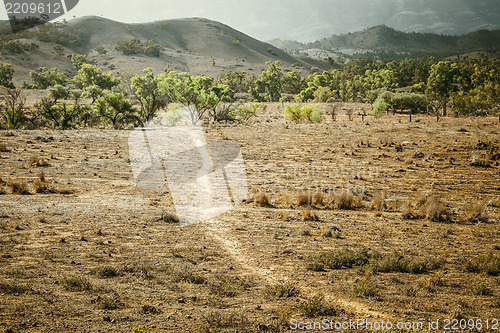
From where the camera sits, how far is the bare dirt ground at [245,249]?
21.9 ft

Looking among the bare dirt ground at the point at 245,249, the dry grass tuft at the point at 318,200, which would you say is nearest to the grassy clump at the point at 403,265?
the bare dirt ground at the point at 245,249

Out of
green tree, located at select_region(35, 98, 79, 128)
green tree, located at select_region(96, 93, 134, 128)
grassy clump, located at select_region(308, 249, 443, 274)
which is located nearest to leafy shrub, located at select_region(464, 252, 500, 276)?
grassy clump, located at select_region(308, 249, 443, 274)

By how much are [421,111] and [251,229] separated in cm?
5845

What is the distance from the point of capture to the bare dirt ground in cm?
667

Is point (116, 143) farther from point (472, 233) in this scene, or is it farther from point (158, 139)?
point (472, 233)

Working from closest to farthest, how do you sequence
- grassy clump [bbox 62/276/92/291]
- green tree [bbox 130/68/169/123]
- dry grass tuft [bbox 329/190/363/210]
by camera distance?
grassy clump [bbox 62/276/92/291]
dry grass tuft [bbox 329/190/363/210]
green tree [bbox 130/68/169/123]

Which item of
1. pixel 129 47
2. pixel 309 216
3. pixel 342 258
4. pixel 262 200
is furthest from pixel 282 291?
pixel 129 47

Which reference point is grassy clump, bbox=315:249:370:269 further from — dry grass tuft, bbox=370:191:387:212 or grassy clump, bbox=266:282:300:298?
dry grass tuft, bbox=370:191:387:212

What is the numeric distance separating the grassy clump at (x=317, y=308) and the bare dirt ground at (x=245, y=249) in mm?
34

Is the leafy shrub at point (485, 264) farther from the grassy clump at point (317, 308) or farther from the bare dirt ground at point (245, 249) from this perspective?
the grassy clump at point (317, 308)

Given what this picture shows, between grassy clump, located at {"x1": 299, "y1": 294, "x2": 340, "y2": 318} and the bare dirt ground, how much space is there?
0.03 meters

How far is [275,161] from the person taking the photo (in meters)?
24.7

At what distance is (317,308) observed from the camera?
22.0 ft

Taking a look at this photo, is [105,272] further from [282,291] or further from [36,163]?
[36,163]
